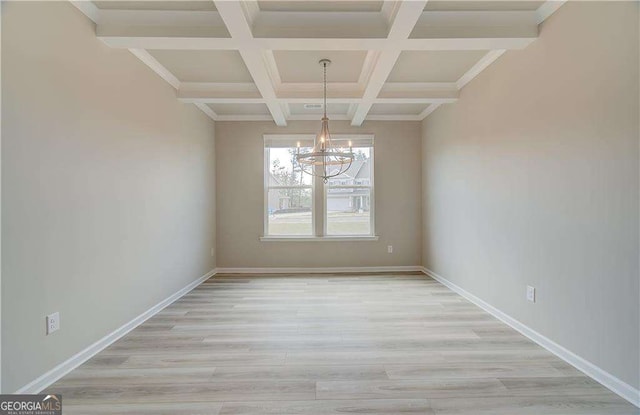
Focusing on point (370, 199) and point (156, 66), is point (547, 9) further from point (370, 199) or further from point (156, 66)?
point (156, 66)

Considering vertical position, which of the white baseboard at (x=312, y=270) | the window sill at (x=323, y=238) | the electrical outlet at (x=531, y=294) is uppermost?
the window sill at (x=323, y=238)

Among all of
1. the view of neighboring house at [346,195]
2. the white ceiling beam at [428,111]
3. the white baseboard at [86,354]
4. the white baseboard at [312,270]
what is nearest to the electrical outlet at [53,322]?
the white baseboard at [86,354]

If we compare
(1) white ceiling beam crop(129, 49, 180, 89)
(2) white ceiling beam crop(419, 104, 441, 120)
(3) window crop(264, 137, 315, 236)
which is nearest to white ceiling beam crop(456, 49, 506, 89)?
(2) white ceiling beam crop(419, 104, 441, 120)

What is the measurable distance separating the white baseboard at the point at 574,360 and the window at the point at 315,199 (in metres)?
2.35

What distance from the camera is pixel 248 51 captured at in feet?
8.77

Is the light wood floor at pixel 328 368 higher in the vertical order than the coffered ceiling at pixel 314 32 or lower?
lower

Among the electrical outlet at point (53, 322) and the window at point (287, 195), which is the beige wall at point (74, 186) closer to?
the electrical outlet at point (53, 322)

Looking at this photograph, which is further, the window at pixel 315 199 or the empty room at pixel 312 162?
the window at pixel 315 199

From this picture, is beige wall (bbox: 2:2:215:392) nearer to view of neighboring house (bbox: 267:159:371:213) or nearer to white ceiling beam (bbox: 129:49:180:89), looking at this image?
white ceiling beam (bbox: 129:49:180:89)

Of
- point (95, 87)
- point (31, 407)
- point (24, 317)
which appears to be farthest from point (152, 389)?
point (95, 87)

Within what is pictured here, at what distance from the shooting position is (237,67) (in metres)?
3.27

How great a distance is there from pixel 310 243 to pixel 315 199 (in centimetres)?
75

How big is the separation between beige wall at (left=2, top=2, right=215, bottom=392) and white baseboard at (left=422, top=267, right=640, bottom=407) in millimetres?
3537

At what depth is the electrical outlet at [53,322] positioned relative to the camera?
196cm
